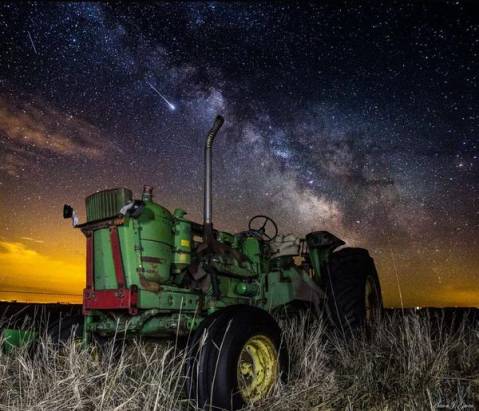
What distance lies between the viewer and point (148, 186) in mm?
4242

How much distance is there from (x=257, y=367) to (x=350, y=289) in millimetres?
2175

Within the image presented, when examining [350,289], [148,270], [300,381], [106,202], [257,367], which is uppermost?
[106,202]

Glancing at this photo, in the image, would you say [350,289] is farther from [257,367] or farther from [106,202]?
[106,202]

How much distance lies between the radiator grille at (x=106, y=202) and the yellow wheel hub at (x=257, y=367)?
1.56 metres

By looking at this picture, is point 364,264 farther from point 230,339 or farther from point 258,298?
point 230,339

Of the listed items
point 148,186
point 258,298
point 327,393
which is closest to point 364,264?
point 258,298

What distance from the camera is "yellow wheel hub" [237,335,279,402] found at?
3.44 meters

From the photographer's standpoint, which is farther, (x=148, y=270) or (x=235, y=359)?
(x=148, y=270)

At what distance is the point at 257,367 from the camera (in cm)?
361

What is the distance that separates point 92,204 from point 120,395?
5.71 feet

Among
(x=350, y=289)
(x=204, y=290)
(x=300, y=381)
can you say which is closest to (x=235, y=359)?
(x=300, y=381)

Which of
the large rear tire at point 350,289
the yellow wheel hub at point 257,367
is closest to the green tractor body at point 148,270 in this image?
the yellow wheel hub at point 257,367

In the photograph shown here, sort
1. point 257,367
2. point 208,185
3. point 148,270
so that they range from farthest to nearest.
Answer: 1. point 208,185
2. point 148,270
3. point 257,367

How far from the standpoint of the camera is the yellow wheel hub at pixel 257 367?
11.3ft
